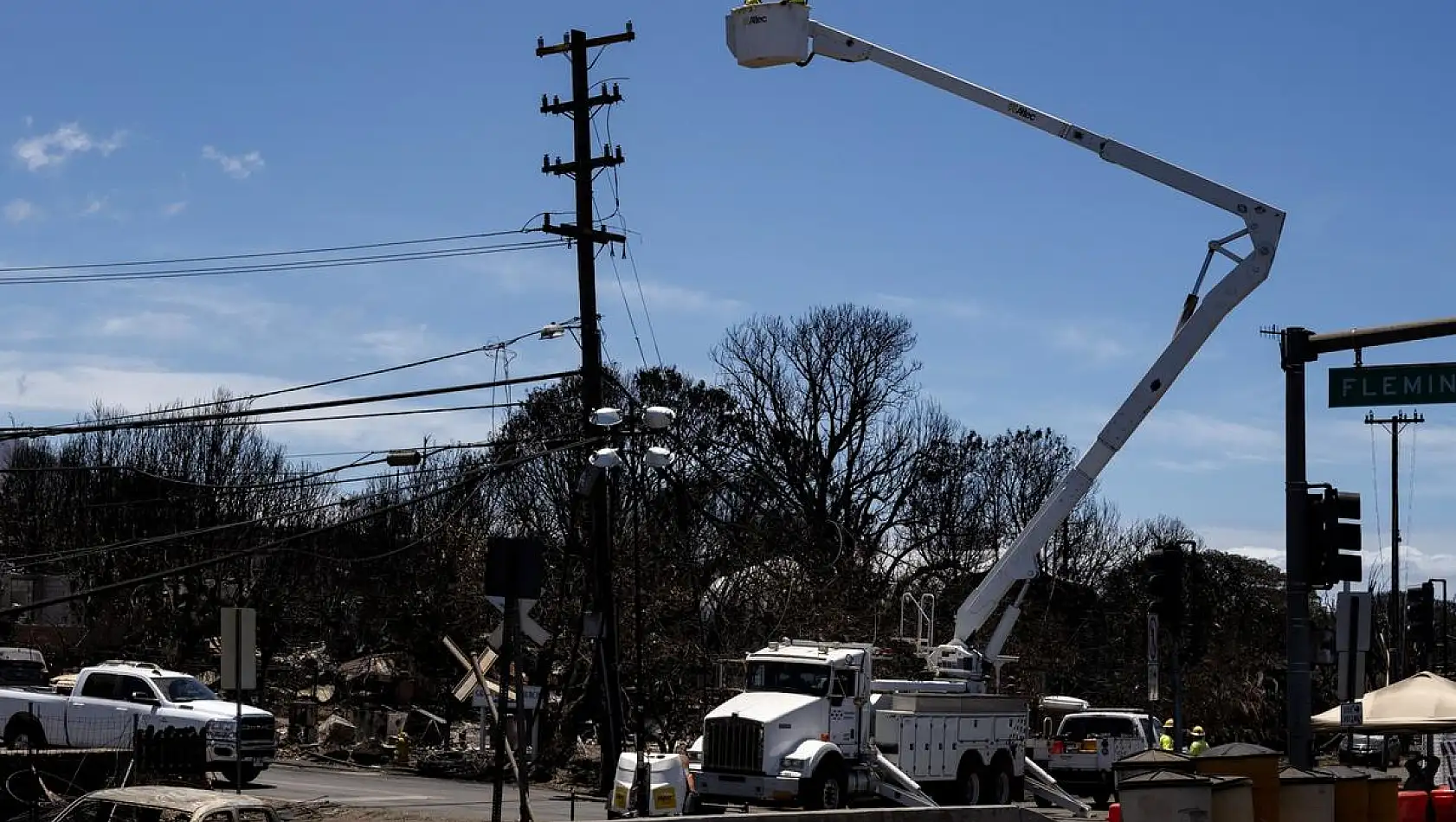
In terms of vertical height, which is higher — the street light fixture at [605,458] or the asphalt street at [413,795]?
the street light fixture at [605,458]

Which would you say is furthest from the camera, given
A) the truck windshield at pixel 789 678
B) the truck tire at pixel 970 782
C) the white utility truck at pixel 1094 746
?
the white utility truck at pixel 1094 746

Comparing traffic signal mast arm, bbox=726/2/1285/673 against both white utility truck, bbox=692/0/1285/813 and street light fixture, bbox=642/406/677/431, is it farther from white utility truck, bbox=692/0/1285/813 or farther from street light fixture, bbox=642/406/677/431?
street light fixture, bbox=642/406/677/431

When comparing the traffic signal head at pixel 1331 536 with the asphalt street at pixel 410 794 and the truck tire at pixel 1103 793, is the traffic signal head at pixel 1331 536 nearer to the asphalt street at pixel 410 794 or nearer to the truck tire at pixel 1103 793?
the asphalt street at pixel 410 794

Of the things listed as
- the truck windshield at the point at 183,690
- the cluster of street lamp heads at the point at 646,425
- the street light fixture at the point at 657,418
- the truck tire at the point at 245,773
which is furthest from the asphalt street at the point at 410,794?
the street light fixture at the point at 657,418

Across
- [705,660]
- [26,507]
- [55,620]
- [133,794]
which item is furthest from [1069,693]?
[133,794]

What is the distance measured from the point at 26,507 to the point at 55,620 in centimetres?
693

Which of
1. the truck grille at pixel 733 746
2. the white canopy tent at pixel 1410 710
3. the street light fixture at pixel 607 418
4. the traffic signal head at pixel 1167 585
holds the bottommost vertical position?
the truck grille at pixel 733 746

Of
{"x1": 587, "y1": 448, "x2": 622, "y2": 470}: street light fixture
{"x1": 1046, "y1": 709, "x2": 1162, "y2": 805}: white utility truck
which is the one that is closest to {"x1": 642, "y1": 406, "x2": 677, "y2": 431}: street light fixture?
{"x1": 587, "y1": 448, "x2": 622, "y2": 470}: street light fixture

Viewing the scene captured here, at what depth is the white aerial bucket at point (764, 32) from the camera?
2083 centimetres

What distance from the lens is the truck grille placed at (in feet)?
77.7

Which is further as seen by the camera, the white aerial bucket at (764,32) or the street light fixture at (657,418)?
the street light fixture at (657,418)

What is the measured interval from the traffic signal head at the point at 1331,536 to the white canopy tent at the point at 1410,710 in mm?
3942

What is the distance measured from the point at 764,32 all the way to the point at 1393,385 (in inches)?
352

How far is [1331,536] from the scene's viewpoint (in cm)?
1702
